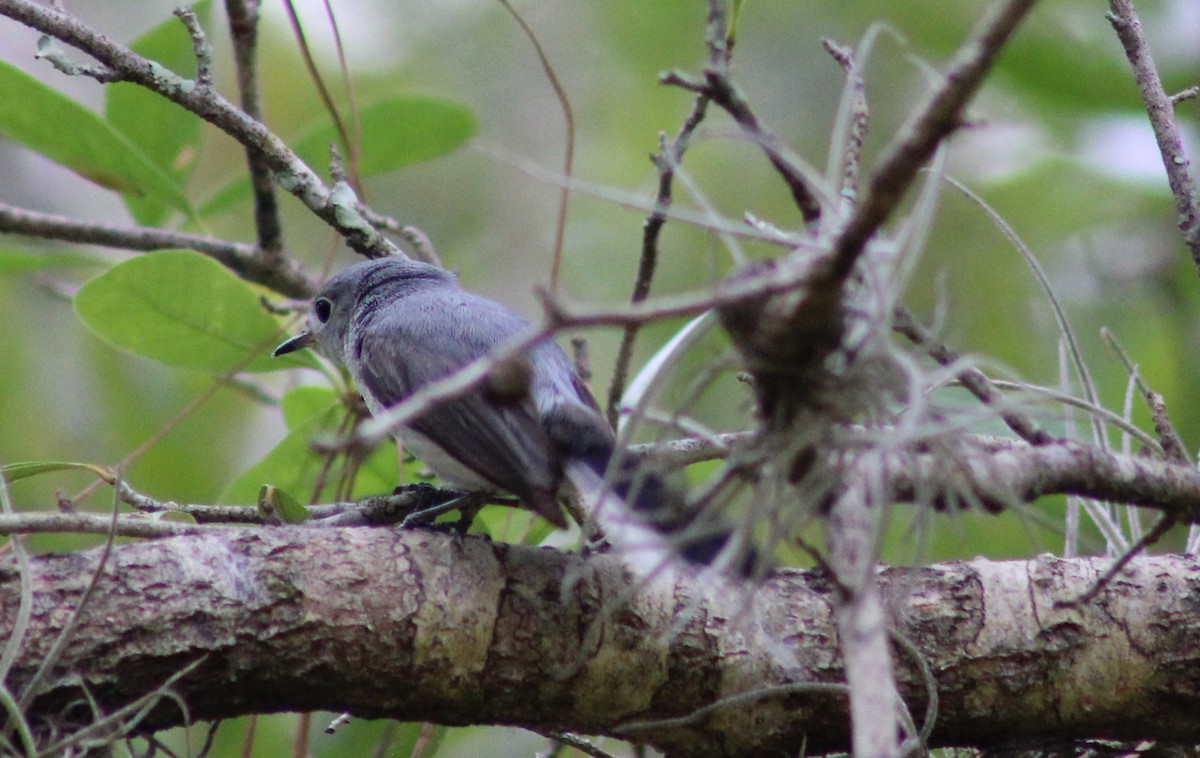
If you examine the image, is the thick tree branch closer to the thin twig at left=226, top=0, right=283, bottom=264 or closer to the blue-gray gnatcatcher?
the blue-gray gnatcatcher

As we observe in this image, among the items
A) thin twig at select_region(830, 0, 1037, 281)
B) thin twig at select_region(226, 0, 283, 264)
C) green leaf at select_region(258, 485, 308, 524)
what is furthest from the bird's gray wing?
thin twig at select_region(830, 0, 1037, 281)

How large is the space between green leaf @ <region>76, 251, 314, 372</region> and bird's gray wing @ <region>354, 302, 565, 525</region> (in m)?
0.27

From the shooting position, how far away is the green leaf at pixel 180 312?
2.43 meters

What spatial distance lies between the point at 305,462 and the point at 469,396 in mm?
758

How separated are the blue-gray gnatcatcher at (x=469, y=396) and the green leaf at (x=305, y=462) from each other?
0.14 meters

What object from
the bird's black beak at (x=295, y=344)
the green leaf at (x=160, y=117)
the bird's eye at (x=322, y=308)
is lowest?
the bird's black beak at (x=295, y=344)

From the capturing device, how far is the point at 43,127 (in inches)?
105

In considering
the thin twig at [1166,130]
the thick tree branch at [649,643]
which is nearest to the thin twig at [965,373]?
the thick tree branch at [649,643]

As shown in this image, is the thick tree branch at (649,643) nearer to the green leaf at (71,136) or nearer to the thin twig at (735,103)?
the thin twig at (735,103)

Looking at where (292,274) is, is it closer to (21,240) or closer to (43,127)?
(43,127)

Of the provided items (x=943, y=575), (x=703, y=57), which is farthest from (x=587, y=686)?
(x=703, y=57)

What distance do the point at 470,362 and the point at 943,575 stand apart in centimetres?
107

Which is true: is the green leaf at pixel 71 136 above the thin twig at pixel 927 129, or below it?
above

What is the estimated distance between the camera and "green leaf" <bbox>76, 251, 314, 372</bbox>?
2.43 metres
